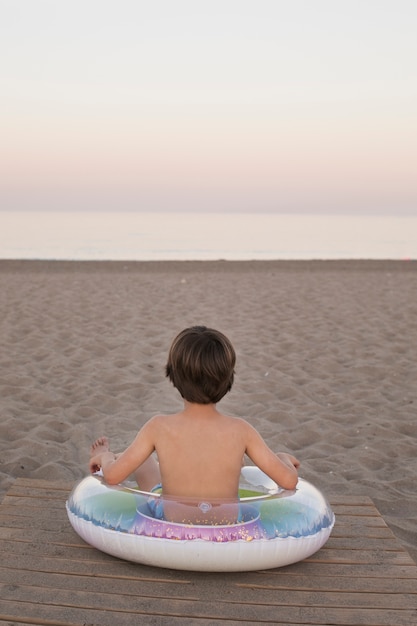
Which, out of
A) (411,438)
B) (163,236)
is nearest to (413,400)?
(411,438)

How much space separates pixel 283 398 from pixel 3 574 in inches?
173

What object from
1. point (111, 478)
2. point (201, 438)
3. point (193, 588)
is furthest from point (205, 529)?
point (111, 478)

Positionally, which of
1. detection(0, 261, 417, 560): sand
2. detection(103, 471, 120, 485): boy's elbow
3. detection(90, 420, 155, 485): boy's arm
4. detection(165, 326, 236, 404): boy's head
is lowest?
detection(0, 261, 417, 560): sand

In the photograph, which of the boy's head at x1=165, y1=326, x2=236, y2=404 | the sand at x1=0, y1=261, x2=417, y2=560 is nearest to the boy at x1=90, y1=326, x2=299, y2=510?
the boy's head at x1=165, y1=326, x2=236, y2=404

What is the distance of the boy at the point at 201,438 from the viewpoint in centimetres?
270

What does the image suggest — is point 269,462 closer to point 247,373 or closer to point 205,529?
point 205,529

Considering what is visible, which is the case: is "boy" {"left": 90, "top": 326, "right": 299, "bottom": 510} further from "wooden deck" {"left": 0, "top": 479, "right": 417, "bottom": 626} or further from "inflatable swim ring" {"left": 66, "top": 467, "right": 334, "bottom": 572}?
"wooden deck" {"left": 0, "top": 479, "right": 417, "bottom": 626}

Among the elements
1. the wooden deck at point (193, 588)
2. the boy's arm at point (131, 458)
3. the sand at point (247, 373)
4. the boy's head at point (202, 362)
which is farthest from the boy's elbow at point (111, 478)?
the sand at point (247, 373)

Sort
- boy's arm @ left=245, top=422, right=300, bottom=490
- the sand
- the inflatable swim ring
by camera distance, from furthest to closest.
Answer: the sand
boy's arm @ left=245, top=422, right=300, bottom=490
the inflatable swim ring

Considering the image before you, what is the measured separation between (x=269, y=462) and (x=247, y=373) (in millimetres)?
4775

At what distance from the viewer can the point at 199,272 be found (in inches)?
751

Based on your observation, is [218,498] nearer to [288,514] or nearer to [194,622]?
[288,514]

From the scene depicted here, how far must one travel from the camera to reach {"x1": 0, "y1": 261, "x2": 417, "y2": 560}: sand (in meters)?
5.16

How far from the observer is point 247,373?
7.67 meters
